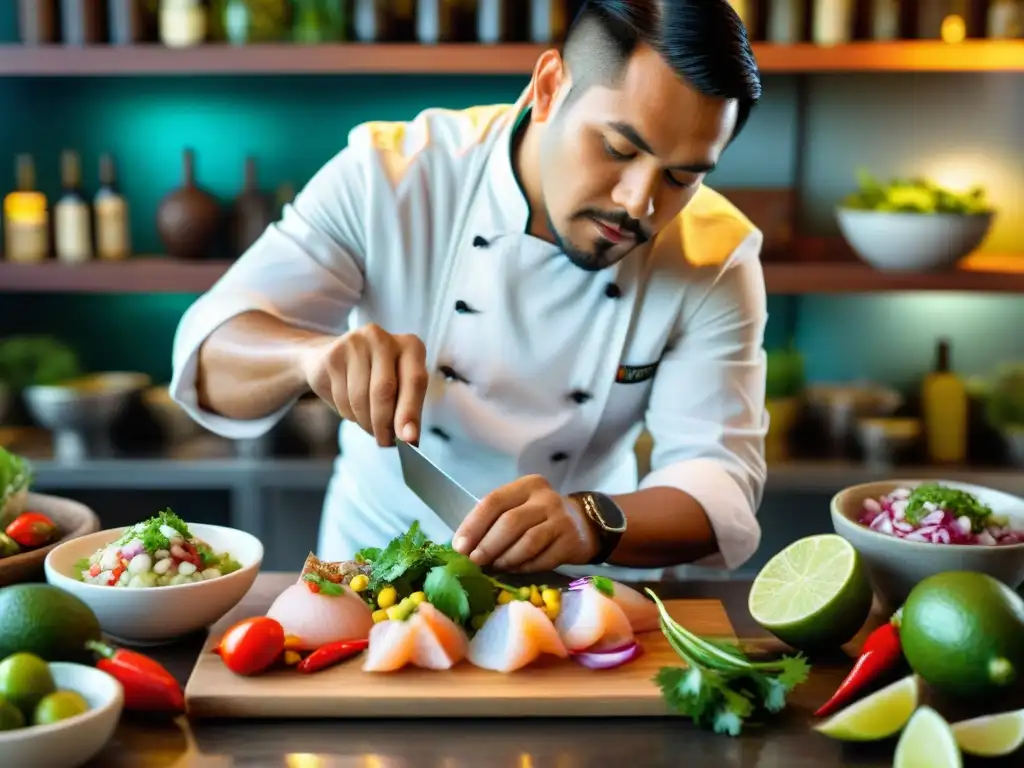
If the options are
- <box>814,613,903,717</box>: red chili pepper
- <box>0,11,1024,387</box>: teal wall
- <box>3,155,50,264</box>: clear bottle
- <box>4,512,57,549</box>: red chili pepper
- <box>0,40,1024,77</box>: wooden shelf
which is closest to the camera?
<box>814,613,903,717</box>: red chili pepper

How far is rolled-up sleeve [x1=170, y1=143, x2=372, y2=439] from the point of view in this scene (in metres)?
1.97

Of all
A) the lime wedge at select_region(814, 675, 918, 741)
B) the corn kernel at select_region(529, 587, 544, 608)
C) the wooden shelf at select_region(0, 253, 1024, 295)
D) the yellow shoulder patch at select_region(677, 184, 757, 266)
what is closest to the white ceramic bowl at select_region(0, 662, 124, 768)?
the corn kernel at select_region(529, 587, 544, 608)

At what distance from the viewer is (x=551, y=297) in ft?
6.75

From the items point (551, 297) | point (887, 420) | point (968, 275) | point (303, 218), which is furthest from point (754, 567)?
point (303, 218)

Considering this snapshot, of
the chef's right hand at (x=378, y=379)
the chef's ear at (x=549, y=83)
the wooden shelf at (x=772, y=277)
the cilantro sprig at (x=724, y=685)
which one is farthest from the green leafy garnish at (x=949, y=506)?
the wooden shelf at (x=772, y=277)

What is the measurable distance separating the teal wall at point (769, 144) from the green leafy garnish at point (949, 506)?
89.6 inches

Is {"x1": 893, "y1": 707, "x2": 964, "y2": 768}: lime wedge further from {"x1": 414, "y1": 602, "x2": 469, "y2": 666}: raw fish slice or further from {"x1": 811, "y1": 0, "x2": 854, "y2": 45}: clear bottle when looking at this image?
{"x1": 811, "y1": 0, "x2": 854, "y2": 45}: clear bottle

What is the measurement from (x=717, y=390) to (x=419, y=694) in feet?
2.84

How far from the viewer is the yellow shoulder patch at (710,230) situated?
6.77 feet

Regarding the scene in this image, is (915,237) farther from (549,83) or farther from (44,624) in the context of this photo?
(44,624)

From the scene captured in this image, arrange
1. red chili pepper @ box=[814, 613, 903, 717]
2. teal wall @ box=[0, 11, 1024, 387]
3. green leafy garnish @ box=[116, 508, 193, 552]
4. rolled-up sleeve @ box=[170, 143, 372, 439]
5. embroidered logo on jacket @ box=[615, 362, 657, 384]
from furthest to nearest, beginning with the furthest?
1. teal wall @ box=[0, 11, 1024, 387]
2. embroidered logo on jacket @ box=[615, 362, 657, 384]
3. rolled-up sleeve @ box=[170, 143, 372, 439]
4. green leafy garnish @ box=[116, 508, 193, 552]
5. red chili pepper @ box=[814, 613, 903, 717]

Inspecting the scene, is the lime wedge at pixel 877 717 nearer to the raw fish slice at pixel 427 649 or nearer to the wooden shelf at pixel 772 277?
the raw fish slice at pixel 427 649

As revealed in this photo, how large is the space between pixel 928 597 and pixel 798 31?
235cm

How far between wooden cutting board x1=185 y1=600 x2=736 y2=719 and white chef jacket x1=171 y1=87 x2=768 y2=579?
25.1 inches
